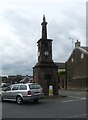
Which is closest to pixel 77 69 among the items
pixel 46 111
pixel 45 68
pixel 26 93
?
pixel 45 68

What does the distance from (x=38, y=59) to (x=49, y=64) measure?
5.70 ft

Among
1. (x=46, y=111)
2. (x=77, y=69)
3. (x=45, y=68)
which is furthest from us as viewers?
(x=77, y=69)

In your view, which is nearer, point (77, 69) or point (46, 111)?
point (46, 111)

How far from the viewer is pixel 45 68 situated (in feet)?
99.9

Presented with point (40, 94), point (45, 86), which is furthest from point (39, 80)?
point (40, 94)

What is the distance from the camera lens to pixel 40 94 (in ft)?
72.4

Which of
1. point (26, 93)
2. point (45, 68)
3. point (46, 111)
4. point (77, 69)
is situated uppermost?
point (77, 69)

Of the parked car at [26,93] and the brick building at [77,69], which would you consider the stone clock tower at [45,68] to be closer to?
the parked car at [26,93]

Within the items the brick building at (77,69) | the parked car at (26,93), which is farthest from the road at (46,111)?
the brick building at (77,69)

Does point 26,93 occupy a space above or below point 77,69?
below

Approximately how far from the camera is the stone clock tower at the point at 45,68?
3030 cm

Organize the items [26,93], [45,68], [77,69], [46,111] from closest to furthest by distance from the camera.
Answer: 1. [46,111]
2. [26,93]
3. [45,68]
4. [77,69]

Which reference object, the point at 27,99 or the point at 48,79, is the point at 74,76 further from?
the point at 27,99

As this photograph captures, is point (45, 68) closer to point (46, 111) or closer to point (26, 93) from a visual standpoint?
point (26, 93)
